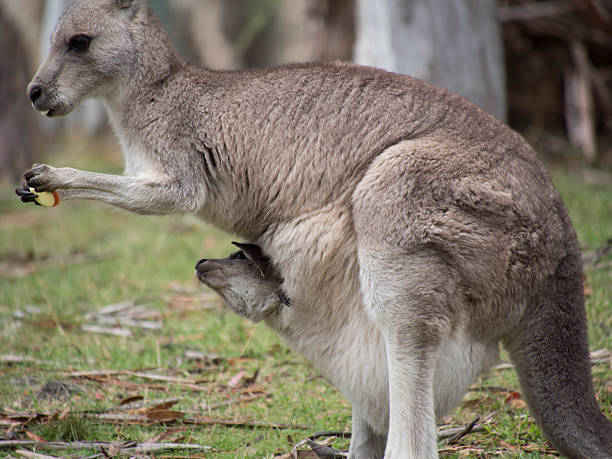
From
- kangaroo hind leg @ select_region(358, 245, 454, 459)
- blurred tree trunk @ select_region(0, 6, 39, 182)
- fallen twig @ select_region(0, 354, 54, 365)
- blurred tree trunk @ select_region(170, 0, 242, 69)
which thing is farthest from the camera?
blurred tree trunk @ select_region(170, 0, 242, 69)

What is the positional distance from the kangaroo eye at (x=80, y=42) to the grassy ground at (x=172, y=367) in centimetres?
81

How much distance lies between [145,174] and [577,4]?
6466mm

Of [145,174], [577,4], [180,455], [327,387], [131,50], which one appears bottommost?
[180,455]

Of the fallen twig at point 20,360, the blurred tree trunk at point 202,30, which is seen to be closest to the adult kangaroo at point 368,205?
the fallen twig at point 20,360

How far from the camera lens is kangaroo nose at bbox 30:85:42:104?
3734 mm

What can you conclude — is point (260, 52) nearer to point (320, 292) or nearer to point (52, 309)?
point (52, 309)

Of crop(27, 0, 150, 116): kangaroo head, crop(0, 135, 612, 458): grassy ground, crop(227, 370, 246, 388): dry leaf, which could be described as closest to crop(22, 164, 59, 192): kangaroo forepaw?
crop(0, 135, 612, 458): grassy ground

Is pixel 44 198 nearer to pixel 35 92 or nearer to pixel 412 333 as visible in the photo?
pixel 35 92

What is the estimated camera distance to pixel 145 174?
12.0 feet

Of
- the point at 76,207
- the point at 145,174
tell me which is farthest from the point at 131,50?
the point at 76,207

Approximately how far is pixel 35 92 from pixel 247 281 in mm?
1415

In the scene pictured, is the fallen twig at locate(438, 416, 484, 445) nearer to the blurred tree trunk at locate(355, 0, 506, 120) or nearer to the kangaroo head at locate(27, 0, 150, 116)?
the kangaroo head at locate(27, 0, 150, 116)

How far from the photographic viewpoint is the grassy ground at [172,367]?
12.4 feet

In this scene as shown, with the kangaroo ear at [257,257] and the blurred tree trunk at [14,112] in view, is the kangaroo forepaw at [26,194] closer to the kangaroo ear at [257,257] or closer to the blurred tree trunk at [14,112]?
the kangaroo ear at [257,257]
